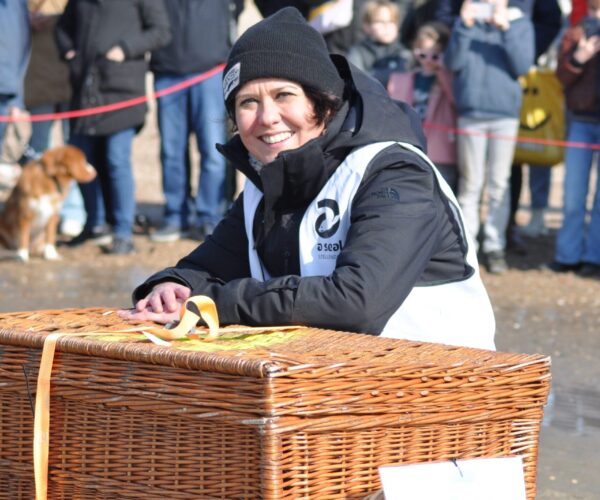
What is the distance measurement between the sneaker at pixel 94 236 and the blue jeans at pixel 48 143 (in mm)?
573

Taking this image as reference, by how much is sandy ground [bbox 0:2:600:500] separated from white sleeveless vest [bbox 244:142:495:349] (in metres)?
1.57

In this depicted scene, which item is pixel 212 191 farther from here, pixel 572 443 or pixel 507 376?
pixel 507 376

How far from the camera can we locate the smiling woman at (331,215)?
3.02 metres

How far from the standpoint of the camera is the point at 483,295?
3.30 m

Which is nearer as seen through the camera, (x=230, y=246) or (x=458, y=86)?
(x=230, y=246)

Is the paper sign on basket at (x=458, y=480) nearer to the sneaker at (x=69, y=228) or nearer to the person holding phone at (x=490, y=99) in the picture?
the person holding phone at (x=490, y=99)

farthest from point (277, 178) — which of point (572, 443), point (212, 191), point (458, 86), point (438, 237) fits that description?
point (212, 191)

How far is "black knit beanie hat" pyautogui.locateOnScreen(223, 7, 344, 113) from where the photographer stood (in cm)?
330

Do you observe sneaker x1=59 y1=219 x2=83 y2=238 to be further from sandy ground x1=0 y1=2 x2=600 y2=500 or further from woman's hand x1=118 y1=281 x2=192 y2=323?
woman's hand x1=118 y1=281 x2=192 y2=323

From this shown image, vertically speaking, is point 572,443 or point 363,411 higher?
point 363,411

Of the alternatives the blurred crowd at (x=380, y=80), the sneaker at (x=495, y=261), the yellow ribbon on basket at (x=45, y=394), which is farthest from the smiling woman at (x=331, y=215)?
the sneaker at (x=495, y=261)

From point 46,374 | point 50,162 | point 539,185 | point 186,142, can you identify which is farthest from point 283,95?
point 539,185

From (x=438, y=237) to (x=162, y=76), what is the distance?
266 inches

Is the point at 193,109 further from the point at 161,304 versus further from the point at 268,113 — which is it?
the point at 161,304
